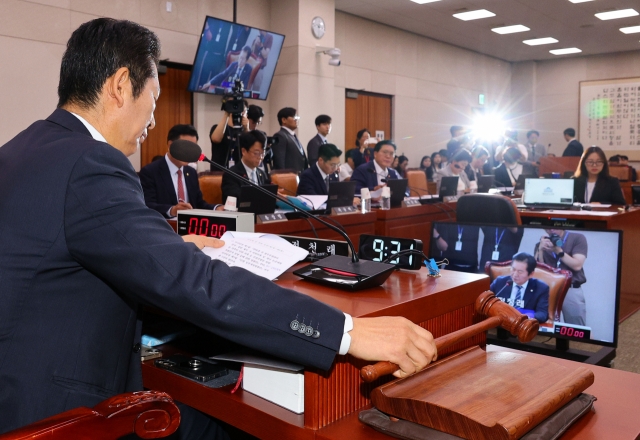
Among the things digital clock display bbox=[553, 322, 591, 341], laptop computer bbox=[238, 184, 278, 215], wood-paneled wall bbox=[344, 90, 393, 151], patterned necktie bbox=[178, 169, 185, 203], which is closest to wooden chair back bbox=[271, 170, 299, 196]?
patterned necktie bbox=[178, 169, 185, 203]

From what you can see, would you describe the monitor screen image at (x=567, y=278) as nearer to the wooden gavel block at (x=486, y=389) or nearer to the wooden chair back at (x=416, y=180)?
the wooden gavel block at (x=486, y=389)

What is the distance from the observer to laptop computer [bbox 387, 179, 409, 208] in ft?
14.4

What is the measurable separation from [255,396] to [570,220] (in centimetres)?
383

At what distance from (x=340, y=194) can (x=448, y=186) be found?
1.53 m

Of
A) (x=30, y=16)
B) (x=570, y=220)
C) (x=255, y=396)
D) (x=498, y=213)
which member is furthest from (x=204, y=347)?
(x=30, y=16)

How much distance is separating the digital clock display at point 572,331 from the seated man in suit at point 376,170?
3.22m

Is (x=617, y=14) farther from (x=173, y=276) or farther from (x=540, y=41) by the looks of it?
(x=173, y=276)

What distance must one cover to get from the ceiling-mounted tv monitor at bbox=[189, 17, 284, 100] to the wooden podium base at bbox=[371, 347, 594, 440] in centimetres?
530

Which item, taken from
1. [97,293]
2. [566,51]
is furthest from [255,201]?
[566,51]

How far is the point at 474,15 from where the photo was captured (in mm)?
8523

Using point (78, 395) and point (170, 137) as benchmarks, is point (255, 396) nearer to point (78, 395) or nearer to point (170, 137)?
point (78, 395)

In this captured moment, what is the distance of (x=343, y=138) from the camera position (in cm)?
830

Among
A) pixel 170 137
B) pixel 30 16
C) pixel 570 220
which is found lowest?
pixel 570 220

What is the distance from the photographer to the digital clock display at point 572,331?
1964 mm
